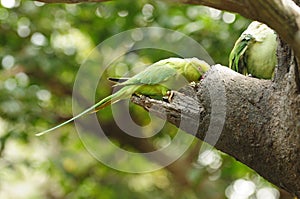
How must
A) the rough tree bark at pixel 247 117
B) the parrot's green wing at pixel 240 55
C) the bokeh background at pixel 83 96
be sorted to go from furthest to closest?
1. the bokeh background at pixel 83 96
2. the parrot's green wing at pixel 240 55
3. the rough tree bark at pixel 247 117

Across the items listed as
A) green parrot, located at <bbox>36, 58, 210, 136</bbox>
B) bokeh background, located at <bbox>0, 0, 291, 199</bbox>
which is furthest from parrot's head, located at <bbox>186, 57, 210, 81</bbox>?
bokeh background, located at <bbox>0, 0, 291, 199</bbox>

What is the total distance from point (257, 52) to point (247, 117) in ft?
0.46

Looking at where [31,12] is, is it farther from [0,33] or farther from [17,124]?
[17,124]

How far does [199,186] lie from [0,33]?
1.08 m

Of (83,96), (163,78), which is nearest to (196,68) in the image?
(163,78)

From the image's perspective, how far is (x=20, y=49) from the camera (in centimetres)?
246

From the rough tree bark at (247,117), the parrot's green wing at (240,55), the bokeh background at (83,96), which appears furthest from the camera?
the bokeh background at (83,96)

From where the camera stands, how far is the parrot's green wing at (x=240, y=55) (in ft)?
3.24

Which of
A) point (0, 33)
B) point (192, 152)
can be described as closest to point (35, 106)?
point (0, 33)

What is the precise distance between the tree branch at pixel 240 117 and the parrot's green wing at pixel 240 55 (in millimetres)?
80

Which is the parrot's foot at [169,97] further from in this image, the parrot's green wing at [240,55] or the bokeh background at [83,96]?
the bokeh background at [83,96]

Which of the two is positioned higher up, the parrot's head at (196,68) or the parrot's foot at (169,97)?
the parrot's head at (196,68)

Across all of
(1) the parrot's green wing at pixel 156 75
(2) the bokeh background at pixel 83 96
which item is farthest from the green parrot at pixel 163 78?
(2) the bokeh background at pixel 83 96

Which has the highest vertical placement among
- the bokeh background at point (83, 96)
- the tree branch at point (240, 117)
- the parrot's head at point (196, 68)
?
the parrot's head at point (196, 68)
